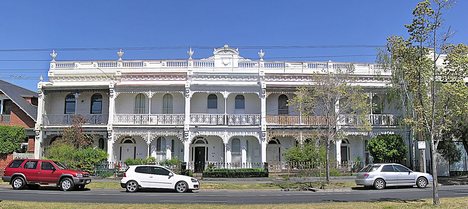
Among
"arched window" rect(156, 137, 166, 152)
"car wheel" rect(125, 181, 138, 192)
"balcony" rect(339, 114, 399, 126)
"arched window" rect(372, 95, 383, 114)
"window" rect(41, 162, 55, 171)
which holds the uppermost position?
"arched window" rect(372, 95, 383, 114)

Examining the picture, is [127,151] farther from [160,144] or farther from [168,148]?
[168,148]

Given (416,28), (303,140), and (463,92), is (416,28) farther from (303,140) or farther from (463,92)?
(303,140)

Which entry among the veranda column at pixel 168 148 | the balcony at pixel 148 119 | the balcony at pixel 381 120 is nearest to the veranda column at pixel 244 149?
the balcony at pixel 148 119

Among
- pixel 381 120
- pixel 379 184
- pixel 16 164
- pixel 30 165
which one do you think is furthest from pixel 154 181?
pixel 381 120

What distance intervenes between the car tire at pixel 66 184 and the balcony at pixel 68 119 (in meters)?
13.8

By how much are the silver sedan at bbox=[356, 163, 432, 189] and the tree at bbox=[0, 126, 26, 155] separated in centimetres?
2689

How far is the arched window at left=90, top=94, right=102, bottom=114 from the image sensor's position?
36.9 m

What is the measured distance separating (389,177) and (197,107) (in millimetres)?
18144

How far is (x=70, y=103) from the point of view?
122ft

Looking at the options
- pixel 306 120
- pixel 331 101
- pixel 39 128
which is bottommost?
pixel 39 128

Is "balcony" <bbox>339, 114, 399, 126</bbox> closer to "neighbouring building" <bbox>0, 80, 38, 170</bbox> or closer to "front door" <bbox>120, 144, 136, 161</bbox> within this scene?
"front door" <bbox>120, 144, 136, 161</bbox>

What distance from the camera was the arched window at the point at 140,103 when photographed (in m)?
36.6

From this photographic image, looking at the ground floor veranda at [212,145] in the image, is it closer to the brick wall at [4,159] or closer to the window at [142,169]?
the brick wall at [4,159]

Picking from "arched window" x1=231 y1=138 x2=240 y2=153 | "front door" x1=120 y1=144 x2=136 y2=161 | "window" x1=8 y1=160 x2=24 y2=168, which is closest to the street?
"window" x1=8 y1=160 x2=24 y2=168
